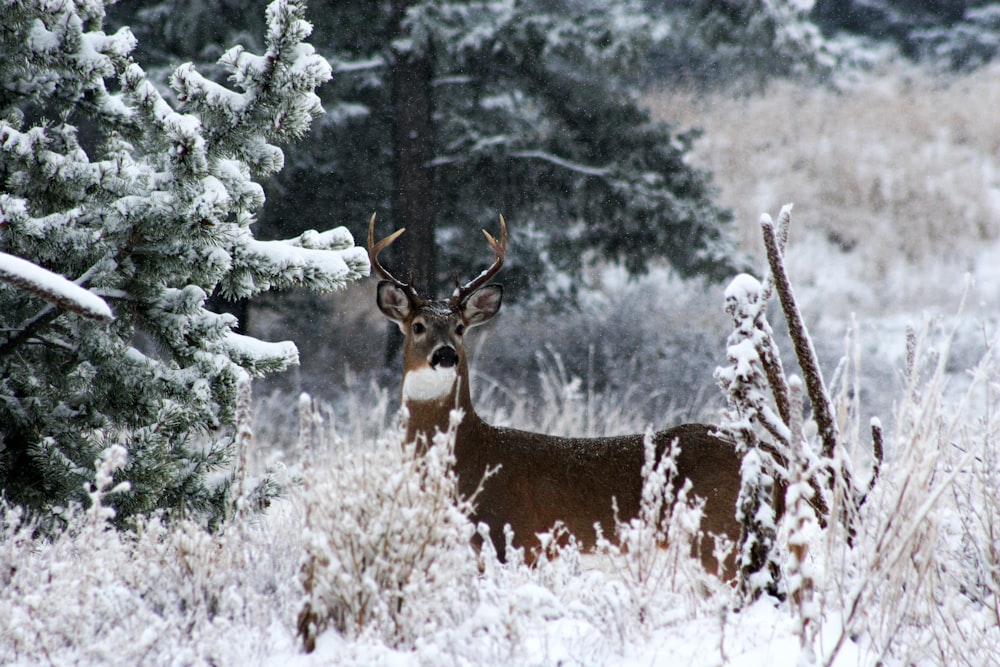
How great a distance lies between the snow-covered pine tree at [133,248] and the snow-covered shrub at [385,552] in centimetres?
118

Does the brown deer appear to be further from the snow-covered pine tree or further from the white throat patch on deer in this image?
the snow-covered pine tree

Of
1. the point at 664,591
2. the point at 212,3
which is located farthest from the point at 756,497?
the point at 212,3

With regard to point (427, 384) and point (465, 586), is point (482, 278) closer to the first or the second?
point (427, 384)

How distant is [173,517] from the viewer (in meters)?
3.83

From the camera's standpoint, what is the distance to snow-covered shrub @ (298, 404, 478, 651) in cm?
259

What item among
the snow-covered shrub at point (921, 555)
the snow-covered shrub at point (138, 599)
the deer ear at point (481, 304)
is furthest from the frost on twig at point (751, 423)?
the deer ear at point (481, 304)

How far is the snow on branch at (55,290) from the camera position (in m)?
2.39

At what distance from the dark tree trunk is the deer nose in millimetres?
5894

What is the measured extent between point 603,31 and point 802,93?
14.9 metres

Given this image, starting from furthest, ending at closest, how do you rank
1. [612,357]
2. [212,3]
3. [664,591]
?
Answer: [612,357] < [212,3] < [664,591]

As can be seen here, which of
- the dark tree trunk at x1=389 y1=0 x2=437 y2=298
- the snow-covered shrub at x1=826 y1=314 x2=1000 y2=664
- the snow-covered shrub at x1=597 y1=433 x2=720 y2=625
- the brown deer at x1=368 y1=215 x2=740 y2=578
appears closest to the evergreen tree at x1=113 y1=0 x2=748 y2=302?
the dark tree trunk at x1=389 y1=0 x2=437 y2=298

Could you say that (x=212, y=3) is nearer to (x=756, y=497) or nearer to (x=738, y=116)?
(x=756, y=497)

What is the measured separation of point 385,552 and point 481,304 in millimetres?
2400

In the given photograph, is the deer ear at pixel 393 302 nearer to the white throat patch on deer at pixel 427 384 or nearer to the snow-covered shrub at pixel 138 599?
the white throat patch on deer at pixel 427 384
